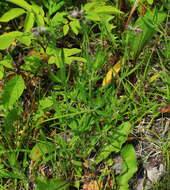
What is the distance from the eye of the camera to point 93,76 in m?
1.88

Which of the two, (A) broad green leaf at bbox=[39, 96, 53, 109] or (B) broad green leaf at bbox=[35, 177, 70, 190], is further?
(A) broad green leaf at bbox=[39, 96, 53, 109]

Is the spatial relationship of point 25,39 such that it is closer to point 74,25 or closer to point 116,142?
point 74,25

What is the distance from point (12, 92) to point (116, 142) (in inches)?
21.3

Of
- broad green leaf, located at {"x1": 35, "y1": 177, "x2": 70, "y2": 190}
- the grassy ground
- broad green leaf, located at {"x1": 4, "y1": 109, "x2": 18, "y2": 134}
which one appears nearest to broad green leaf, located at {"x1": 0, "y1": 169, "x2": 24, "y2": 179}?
the grassy ground

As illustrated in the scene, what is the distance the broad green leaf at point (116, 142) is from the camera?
169 cm

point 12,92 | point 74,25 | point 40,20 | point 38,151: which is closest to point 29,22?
point 40,20

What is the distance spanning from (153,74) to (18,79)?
759 millimetres

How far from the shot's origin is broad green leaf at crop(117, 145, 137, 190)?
63.7 inches

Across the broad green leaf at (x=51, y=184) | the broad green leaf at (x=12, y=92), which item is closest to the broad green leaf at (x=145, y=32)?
the broad green leaf at (x=12, y=92)

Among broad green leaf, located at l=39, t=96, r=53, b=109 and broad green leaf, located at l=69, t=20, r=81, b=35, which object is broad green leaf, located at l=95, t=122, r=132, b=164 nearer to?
broad green leaf, located at l=39, t=96, r=53, b=109

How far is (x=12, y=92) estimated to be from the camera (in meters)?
1.65

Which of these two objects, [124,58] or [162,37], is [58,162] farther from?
[162,37]

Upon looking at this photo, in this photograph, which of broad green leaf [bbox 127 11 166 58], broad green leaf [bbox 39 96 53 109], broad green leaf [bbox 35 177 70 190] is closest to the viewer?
broad green leaf [bbox 35 177 70 190]

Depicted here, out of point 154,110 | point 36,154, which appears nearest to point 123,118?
point 154,110
